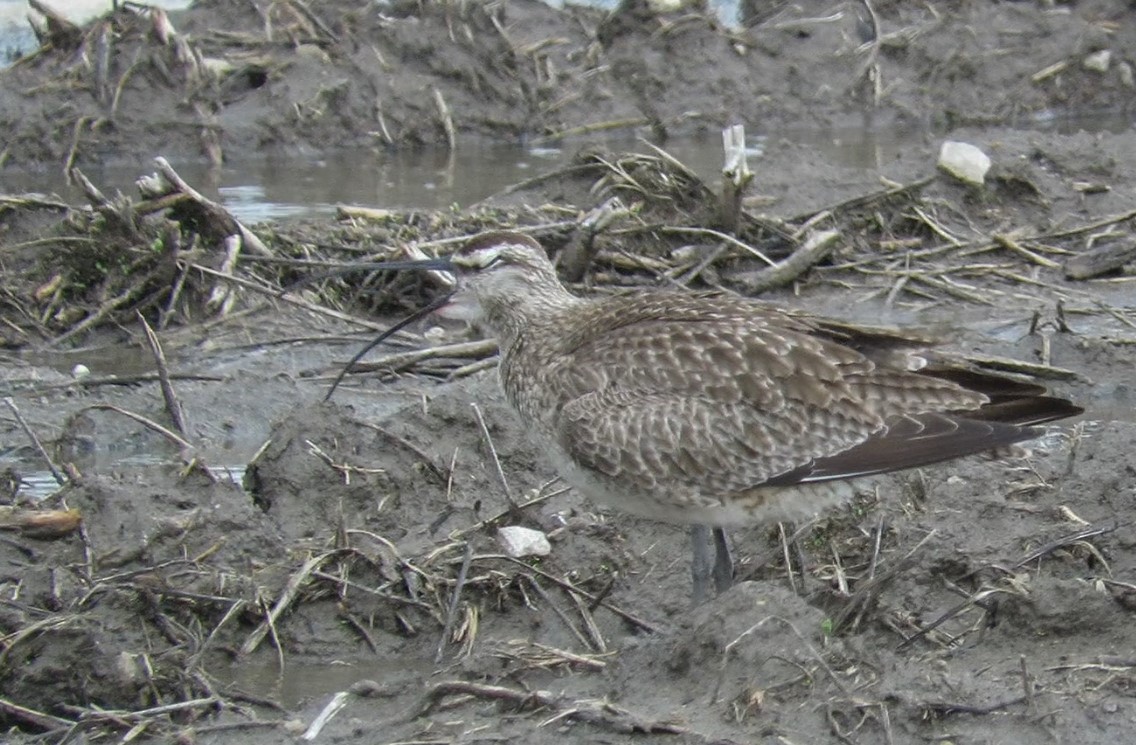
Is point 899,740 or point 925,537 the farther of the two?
point 925,537

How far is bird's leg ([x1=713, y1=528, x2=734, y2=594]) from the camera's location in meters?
6.75

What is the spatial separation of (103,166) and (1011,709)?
10.4 m

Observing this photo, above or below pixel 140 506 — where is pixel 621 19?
below

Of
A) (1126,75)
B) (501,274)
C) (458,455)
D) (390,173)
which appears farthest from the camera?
(1126,75)

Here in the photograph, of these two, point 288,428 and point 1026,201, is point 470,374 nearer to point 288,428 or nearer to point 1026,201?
point 288,428

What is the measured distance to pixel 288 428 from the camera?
310 inches

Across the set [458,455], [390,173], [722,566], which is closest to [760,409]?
[722,566]

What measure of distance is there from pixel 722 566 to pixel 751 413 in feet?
1.89

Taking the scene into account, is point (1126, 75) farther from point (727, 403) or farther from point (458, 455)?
point (727, 403)

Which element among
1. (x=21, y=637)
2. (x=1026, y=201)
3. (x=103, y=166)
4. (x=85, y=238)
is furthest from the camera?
(x=103, y=166)

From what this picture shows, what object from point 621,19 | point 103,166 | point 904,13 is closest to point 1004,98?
point 904,13

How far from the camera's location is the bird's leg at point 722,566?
675 cm

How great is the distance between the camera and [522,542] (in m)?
7.09

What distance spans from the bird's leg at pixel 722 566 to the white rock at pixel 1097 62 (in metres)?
11.7
